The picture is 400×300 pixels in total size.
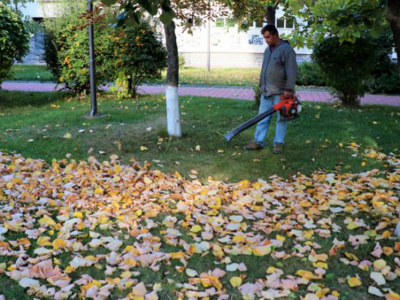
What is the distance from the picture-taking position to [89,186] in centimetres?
500

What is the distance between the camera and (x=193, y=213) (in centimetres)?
427

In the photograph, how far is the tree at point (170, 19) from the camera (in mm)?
2658

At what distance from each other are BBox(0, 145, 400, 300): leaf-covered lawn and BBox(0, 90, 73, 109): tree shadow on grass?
5537 mm

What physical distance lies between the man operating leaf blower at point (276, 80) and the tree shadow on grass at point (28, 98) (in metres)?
6.21

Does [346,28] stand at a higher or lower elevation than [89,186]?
higher

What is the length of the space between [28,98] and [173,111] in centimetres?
621

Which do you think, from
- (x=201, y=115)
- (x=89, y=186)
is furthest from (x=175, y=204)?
(x=201, y=115)

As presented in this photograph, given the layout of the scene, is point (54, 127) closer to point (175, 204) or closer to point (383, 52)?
point (175, 204)

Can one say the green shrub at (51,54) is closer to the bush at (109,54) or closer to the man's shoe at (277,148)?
the bush at (109,54)

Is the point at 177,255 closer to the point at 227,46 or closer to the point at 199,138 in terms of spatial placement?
the point at 199,138

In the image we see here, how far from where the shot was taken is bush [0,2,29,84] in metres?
9.20

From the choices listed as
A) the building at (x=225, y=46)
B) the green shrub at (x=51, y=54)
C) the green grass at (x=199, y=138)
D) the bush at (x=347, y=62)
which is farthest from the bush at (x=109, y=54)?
the building at (x=225, y=46)

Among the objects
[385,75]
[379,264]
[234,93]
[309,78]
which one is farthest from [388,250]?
[309,78]

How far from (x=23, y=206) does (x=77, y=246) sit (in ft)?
3.89
